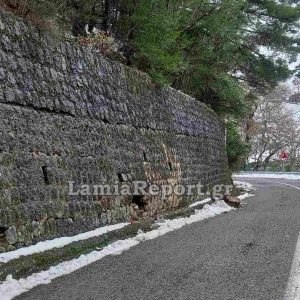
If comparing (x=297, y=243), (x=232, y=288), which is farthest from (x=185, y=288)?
(x=297, y=243)

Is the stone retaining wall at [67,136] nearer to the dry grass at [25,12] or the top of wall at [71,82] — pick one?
the top of wall at [71,82]

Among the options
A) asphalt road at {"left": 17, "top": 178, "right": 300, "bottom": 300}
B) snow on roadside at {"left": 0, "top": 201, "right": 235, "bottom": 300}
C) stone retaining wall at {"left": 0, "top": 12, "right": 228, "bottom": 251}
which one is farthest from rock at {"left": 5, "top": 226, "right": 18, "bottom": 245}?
asphalt road at {"left": 17, "top": 178, "right": 300, "bottom": 300}

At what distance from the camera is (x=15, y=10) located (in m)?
7.50

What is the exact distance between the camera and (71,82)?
8289mm

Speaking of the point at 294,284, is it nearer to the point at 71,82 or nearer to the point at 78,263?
the point at 78,263

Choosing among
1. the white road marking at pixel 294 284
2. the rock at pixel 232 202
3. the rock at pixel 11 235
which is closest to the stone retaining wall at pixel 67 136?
the rock at pixel 11 235

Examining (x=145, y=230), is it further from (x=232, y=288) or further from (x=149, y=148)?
(x=232, y=288)

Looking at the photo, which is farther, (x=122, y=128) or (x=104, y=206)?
(x=122, y=128)

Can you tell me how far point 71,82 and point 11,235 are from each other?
3.03 metres

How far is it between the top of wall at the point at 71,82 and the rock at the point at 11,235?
5.53 ft

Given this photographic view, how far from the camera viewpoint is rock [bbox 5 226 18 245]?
6213 mm

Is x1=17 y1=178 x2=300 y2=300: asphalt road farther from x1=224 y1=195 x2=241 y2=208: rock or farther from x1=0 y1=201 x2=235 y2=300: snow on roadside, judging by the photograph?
x1=224 y1=195 x2=241 y2=208: rock

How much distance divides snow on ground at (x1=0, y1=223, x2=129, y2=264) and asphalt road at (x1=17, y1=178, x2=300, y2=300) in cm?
63

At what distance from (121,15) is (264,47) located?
51.6 ft
